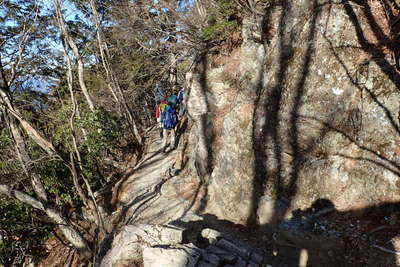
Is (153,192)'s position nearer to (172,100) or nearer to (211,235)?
(172,100)

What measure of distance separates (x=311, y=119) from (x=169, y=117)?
525 cm

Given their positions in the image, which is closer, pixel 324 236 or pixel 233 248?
pixel 324 236

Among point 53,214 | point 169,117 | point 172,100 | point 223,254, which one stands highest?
point 172,100

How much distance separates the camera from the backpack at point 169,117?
9.07 m

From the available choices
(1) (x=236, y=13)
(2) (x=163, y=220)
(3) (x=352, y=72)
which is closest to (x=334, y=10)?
(3) (x=352, y=72)

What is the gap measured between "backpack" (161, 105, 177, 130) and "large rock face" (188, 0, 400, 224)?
2401mm

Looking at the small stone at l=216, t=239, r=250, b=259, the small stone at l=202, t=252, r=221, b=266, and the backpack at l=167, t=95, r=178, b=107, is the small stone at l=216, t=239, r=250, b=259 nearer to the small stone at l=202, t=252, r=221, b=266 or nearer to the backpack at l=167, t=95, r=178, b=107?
the small stone at l=202, t=252, r=221, b=266

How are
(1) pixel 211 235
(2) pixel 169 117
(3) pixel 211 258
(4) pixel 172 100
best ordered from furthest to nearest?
(2) pixel 169 117 < (4) pixel 172 100 < (1) pixel 211 235 < (3) pixel 211 258

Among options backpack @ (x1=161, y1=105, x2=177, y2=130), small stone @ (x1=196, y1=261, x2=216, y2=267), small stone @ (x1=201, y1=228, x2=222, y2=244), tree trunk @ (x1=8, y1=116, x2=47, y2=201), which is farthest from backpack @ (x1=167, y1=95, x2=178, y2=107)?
small stone @ (x1=196, y1=261, x2=216, y2=267)

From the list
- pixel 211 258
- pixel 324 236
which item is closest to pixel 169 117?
pixel 211 258

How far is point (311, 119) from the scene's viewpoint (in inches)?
210

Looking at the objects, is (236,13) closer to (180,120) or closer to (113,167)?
(180,120)

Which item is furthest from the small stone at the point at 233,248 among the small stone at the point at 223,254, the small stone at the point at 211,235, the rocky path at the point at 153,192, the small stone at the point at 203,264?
the rocky path at the point at 153,192

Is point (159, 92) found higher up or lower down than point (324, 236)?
higher up
